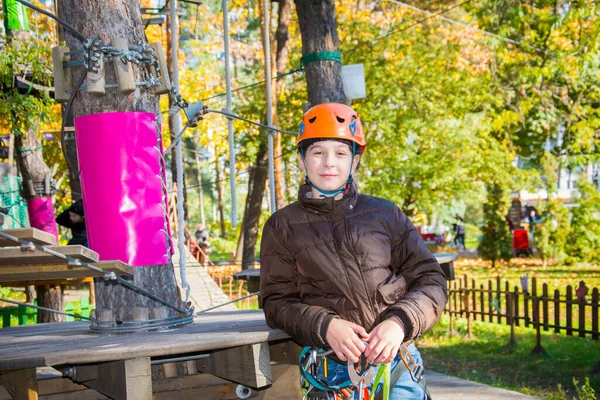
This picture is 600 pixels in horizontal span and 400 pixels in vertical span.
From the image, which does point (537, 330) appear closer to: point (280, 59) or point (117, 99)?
point (117, 99)

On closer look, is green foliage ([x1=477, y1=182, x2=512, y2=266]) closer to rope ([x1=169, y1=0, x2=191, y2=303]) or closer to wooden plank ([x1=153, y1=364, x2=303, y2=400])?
rope ([x1=169, y1=0, x2=191, y2=303])

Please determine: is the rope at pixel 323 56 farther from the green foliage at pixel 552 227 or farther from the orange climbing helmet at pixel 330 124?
the green foliage at pixel 552 227

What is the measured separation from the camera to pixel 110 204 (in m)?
3.91

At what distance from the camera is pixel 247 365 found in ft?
11.1

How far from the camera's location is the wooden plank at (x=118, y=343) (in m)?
2.82

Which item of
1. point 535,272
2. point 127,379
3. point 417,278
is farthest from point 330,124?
point 535,272

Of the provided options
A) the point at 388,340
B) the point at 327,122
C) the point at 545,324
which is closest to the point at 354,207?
the point at 327,122

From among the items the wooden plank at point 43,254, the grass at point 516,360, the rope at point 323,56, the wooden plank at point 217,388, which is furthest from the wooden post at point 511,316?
the wooden plank at point 43,254

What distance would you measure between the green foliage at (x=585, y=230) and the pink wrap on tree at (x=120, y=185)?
79.1 ft

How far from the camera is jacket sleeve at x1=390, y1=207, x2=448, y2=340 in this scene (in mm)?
3121

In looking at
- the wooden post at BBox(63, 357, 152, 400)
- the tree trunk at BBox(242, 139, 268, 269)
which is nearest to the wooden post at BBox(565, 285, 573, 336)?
the wooden post at BBox(63, 357, 152, 400)

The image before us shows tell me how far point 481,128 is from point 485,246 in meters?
6.75

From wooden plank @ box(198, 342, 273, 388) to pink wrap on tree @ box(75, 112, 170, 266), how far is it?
759mm

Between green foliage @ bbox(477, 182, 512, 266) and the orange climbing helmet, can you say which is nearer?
the orange climbing helmet
